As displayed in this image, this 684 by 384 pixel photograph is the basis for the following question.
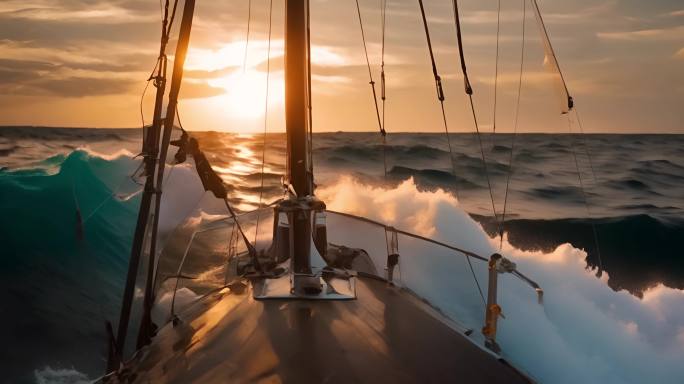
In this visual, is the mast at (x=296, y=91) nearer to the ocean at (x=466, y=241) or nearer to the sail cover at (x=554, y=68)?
the ocean at (x=466, y=241)

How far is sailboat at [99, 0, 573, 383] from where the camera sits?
4.10m

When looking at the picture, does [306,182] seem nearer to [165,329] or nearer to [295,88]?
[295,88]

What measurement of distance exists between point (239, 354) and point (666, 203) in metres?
28.8

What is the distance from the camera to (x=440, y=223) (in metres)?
15.4

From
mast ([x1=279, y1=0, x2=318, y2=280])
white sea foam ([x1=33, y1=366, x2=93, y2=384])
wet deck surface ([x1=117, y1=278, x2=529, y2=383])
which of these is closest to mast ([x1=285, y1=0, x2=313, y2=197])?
mast ([x1=279, y1=0, x2=318, y2=280])

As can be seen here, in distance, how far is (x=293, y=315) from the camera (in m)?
5.00

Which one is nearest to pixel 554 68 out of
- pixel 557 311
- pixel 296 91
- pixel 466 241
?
pixel 296 91

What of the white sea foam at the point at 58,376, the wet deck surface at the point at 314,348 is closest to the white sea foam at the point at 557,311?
the wet deck surface at the point at 314,348

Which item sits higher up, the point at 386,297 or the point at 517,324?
the point at 386,297

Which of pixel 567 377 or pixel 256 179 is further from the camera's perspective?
pixel 256 179

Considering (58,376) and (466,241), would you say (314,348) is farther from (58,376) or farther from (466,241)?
(466,241)

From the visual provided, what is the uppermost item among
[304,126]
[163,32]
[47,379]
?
[163,32]

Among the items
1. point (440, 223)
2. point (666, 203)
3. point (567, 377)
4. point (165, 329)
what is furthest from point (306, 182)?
point (666, 203)

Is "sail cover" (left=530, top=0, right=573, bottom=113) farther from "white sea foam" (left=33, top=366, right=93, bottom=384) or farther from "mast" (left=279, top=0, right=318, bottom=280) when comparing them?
"white sea foam" (left=33, top=366, right=93, bottom=384)
